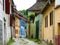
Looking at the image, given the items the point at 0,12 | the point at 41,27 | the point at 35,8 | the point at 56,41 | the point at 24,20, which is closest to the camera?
the point at 0,12

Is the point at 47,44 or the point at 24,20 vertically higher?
the point at 24,20

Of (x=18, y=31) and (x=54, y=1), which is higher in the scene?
(x=54, y=1)

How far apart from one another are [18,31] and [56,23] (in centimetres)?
2323

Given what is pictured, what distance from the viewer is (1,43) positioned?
1991cm

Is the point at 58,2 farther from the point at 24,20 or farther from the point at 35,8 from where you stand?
the point at 24,20

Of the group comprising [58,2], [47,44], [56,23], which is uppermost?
[58,2]

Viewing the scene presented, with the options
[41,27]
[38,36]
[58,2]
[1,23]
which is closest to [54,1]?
[58,2]

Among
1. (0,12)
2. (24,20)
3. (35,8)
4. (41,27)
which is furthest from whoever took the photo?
(24,20)

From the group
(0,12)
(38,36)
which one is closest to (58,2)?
(0,12)

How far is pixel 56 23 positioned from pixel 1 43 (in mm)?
5189

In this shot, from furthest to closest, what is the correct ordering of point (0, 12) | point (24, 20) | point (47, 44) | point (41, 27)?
point (24, 20) < point (41, 27) < point (47, 44) < point (0, 12)

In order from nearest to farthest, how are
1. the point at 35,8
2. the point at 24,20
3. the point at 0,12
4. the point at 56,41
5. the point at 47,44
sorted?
the point at 0,12, the point at 56,41, the point at 47,44, the point at 35,8, the point at 24,20

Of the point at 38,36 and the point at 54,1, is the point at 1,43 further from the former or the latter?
the point at 38,36

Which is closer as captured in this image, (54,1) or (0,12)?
(0,12)
